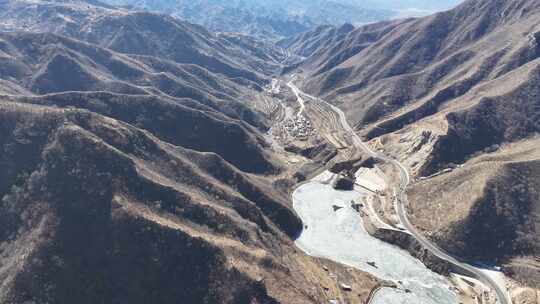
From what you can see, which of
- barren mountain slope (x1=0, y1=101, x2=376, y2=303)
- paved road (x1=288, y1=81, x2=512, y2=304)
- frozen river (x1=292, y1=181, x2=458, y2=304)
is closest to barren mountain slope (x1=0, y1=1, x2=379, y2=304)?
barren mountain slope (x1=0, y1=101, x2=376, y2=303)

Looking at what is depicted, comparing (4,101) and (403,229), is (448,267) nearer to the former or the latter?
(403,229)

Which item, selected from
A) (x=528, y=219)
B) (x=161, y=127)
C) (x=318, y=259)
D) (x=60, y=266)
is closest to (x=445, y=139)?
(x=528, y=219)

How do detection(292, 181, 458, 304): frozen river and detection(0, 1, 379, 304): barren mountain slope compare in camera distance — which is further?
detection(292, 181, 458, 304): frozen river

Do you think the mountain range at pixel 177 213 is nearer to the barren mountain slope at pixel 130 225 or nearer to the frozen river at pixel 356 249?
the barren mountain slope at pixel 130 225

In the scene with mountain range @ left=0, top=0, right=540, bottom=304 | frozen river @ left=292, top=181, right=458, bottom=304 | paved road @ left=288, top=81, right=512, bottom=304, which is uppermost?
mountain range @ left=0, top=0, right=540, bottom=304

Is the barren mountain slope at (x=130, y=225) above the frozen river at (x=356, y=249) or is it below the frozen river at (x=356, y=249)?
above

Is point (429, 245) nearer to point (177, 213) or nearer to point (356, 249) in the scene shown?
point (356, 249)

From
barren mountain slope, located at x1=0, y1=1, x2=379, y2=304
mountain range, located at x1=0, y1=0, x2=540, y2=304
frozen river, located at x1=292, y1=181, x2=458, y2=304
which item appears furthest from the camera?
frozen river, located at x1=292, y1=181, x2=458, y2=304

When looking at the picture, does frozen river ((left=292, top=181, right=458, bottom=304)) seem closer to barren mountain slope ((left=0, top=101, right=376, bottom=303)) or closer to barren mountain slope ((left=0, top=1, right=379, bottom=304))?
barren mountain slope ((left=0, top=1, right=379, bottom=304))

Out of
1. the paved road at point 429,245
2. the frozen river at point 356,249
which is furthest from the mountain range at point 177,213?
the frozen river at point 356,249
